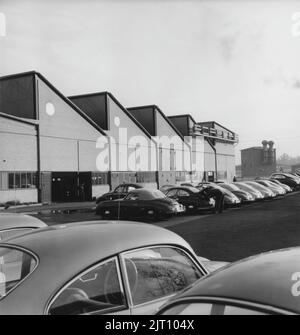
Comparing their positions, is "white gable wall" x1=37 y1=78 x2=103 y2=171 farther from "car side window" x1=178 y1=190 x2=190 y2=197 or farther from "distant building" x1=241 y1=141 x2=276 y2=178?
"distant building" x1=241 y1=141 x2=276 y2=178

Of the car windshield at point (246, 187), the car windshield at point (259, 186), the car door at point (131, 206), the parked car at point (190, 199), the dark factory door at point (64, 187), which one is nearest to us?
the car door at point (131, 206)

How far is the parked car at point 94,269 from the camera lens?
274 cm

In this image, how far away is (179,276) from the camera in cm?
355

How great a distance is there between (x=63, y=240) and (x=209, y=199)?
14438 millimetres

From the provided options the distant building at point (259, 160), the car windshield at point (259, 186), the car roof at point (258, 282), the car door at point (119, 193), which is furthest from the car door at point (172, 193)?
the distant building at point (259, 160)

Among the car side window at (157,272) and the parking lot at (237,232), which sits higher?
the car side window at (157,272)

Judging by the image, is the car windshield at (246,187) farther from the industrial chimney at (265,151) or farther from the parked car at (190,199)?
the industrial chimney at (265,151)

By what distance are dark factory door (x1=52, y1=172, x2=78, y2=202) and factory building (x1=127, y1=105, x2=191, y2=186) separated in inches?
472

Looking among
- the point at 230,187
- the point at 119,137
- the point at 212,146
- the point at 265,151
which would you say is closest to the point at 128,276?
the point at 230,187

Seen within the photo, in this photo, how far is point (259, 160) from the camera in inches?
3383

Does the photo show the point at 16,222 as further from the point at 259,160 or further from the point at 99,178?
the point at 259,160

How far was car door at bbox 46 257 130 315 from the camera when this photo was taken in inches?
111
